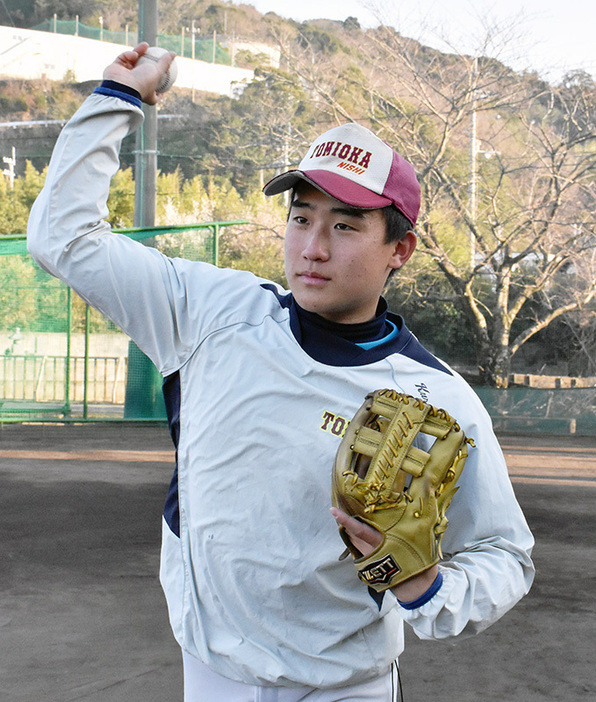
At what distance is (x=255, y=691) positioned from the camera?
1852 millimetres

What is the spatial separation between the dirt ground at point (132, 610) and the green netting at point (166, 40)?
1068 inches

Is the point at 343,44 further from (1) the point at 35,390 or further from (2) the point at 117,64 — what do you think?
(2) the point at 117,64

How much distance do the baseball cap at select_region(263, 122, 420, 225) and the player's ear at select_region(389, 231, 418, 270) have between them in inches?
1.8

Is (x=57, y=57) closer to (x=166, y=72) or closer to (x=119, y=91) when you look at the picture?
(x=166, y=72)

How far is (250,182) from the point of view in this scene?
30.4 m

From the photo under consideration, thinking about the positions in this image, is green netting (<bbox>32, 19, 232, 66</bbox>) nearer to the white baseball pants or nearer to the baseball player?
the baseball player

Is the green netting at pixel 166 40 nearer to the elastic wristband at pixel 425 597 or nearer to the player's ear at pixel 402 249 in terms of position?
the player's ear at pixel 402 249

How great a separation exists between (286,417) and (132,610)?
375 centimetres

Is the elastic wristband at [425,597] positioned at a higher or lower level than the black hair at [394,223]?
lower

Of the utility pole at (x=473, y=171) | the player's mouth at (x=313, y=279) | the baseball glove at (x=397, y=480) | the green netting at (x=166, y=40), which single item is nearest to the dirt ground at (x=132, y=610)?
the baseball glove at (x=397, y=480)

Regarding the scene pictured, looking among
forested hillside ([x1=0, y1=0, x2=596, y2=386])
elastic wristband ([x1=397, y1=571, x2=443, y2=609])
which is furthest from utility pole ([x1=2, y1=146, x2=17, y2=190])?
elastic wristband ([x1=397, y1=571, x2=443, y2=609])

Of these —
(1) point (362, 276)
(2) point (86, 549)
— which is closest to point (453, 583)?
(1) point (362, 276)

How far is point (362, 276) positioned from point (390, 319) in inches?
12.6

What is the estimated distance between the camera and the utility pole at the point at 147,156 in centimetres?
1334
